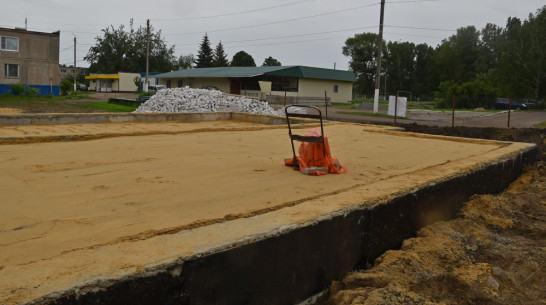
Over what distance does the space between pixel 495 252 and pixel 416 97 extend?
63563mm

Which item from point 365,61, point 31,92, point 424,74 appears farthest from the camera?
point 365,61

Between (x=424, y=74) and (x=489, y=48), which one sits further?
(x=424, y=74)

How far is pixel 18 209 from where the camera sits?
346cm

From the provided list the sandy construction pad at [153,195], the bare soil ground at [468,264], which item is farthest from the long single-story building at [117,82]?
the bare soil ground at [468,264]

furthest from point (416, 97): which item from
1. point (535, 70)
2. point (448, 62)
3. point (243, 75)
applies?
point (243, 75)

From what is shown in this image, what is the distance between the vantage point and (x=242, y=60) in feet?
248

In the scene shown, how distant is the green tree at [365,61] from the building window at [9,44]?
47.5m

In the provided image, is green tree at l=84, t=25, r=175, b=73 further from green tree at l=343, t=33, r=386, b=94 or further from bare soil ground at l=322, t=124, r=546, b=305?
bare soil ground at l=322, t=124, r=546, b=305

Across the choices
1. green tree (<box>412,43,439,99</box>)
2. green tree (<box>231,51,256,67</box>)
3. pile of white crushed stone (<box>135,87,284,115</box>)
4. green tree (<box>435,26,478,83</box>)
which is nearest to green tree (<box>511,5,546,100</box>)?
green tree (<box>435,26,478,83</box>)

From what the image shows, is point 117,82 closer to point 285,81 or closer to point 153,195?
point 285,81

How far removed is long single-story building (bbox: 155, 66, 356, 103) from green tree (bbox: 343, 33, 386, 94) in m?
26.5

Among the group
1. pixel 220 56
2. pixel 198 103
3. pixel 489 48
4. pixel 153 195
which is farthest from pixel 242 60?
pixel 153 195

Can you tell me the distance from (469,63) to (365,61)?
50.0ft

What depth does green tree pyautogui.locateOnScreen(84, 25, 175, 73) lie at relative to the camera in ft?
230
